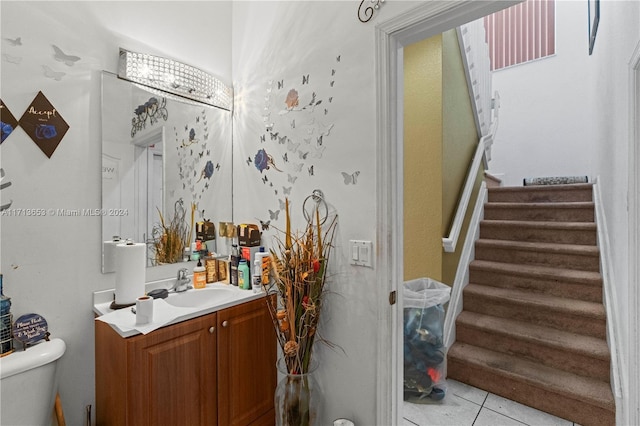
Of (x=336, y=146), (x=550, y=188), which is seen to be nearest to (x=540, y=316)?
(x=550, y=188)

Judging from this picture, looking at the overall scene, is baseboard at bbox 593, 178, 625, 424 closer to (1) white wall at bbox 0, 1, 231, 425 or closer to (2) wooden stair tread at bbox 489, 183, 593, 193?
(2) wooden stair tread at bbox 489, 183, 593, 193

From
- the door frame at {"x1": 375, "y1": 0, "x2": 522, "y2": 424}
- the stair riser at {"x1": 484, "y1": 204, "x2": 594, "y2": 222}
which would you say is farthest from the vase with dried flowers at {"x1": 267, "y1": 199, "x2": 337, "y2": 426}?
the stair riser at {"x1": 484, "y1": 204, "x2": 594, "y2": 222}

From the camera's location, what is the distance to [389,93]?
4.56 ft

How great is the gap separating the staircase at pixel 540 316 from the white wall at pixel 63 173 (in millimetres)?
2404

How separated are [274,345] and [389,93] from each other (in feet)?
4.82

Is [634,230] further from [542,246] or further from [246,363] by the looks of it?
[246,363]

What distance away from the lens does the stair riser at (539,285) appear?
2.38 metres

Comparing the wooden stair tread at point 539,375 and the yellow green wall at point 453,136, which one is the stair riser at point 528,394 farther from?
the yellow green wall at point 453,136

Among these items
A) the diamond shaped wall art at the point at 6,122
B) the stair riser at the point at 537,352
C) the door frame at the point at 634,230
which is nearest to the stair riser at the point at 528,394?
the stair riser at the point at 537,352

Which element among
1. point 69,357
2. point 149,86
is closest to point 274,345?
point 69,357

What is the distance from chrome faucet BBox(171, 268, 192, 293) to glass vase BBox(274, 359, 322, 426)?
0.73m

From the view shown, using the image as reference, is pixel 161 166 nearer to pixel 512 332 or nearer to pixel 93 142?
pixel 93 142

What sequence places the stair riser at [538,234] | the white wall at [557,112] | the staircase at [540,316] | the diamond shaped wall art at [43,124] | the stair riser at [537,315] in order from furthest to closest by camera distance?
the white wall at [557,112], the stair riser at [538,234], the stair riser at [537,315], the staircase at [540,316], the diamond shaped wall art at [43,124]

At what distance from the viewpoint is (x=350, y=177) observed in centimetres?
151
